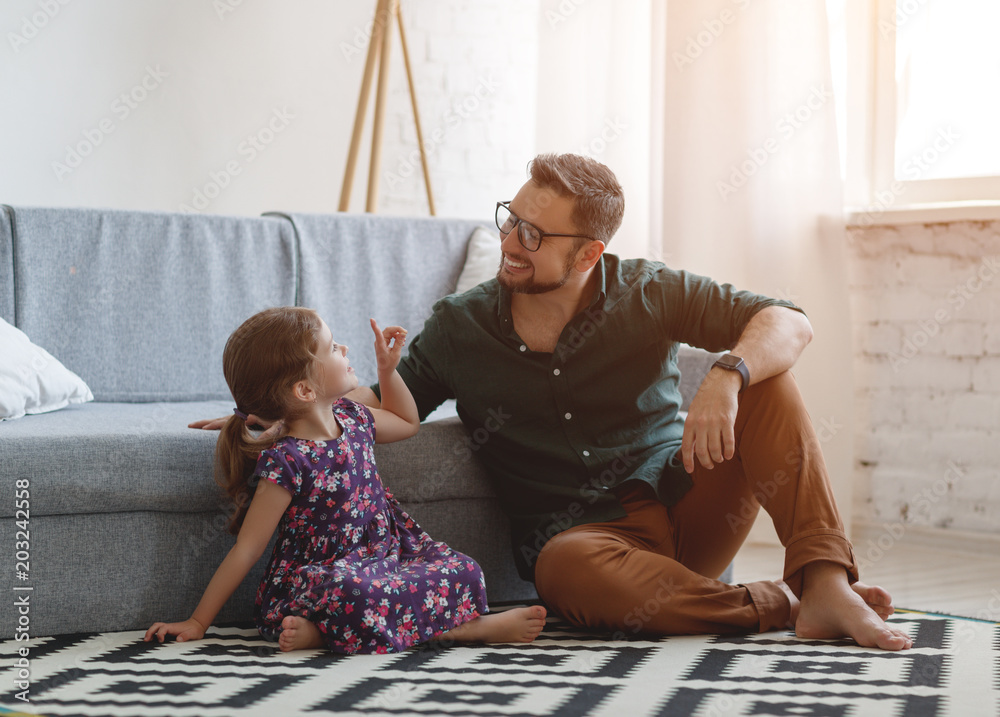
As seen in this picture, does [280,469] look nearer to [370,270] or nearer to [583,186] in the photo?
[583,186]

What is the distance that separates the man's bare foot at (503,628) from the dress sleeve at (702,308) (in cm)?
55

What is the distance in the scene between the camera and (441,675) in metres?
1.41

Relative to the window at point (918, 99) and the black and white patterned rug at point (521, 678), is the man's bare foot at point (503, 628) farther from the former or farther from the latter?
the window at point (918, 99)

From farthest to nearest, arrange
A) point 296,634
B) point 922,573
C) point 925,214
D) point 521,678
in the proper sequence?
point 925,214 < point 922,573 < point 296,634 < point 521,678

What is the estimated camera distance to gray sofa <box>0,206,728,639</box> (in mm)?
1613

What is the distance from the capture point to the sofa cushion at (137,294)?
2240 mm

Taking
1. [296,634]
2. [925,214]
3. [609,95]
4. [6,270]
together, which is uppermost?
[609,95]

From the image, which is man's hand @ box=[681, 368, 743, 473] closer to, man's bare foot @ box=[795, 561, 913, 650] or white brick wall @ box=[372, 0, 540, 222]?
man's bare foot @ box=[795, 561, 913, 650]

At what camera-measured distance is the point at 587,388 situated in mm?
1791

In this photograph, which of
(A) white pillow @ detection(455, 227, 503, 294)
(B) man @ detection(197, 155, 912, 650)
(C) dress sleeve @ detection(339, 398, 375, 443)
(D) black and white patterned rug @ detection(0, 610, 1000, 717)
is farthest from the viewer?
(A) white pillow @ detection(455, 227, 503, 294)

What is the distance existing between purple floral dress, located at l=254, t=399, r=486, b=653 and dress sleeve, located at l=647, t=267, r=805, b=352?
0.56 m

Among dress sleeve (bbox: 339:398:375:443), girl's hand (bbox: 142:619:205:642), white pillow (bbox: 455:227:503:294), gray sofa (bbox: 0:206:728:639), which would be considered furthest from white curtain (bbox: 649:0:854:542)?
girl's hand (bbox: 142:619:205:642)

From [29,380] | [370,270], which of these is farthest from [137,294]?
[370,270]

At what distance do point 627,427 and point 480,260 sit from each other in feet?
3.19
